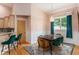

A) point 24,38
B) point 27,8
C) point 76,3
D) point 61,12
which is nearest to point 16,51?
point 24,38

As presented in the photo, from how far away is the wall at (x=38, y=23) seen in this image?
216cm

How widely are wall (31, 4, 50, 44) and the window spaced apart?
17cm

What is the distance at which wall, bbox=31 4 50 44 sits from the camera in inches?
85.1

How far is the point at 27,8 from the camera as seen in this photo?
213 centimetres

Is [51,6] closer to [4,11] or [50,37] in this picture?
[50,37]

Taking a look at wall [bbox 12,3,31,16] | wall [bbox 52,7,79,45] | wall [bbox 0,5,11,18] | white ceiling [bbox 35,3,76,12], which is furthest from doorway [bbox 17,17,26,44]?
wall [bbox 52,7,79,45]

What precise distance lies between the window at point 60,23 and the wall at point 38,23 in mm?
166

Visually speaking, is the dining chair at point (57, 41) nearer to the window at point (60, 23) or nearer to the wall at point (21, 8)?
the window at point (60, 23)

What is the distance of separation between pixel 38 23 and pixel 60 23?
455mm

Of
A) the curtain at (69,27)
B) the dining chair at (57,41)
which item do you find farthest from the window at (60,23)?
the dining chair at (57,41)

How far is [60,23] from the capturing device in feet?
7.07

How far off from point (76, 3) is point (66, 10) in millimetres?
233

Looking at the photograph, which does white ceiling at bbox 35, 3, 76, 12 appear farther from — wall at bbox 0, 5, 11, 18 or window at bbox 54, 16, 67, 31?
wall at bbox 0, 5, 11, 18

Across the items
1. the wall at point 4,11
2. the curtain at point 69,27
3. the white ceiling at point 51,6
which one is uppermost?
the white ceiling at point 51,6
